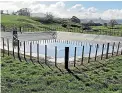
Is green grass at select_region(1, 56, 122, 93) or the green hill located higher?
the green hill

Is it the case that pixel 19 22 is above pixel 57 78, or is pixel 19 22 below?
above

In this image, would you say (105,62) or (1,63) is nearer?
(1,63)

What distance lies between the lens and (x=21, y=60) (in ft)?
43.5

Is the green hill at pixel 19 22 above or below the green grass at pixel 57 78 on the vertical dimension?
above

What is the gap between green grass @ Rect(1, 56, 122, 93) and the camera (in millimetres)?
8992

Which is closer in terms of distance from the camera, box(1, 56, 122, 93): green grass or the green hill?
box(1, 56, 122, 93): green grass

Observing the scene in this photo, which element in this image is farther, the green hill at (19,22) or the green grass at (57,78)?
the green hill at (19,22)

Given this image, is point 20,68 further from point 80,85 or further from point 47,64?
point 80,85

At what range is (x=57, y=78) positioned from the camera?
33.7 ft

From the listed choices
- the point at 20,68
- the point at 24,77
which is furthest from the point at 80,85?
the point at 20,68

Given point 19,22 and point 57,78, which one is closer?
point 57,78

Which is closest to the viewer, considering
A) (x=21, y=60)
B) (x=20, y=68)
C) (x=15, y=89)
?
(x=15, y=89)

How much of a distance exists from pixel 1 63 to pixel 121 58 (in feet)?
22.1

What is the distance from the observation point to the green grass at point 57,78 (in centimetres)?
899
